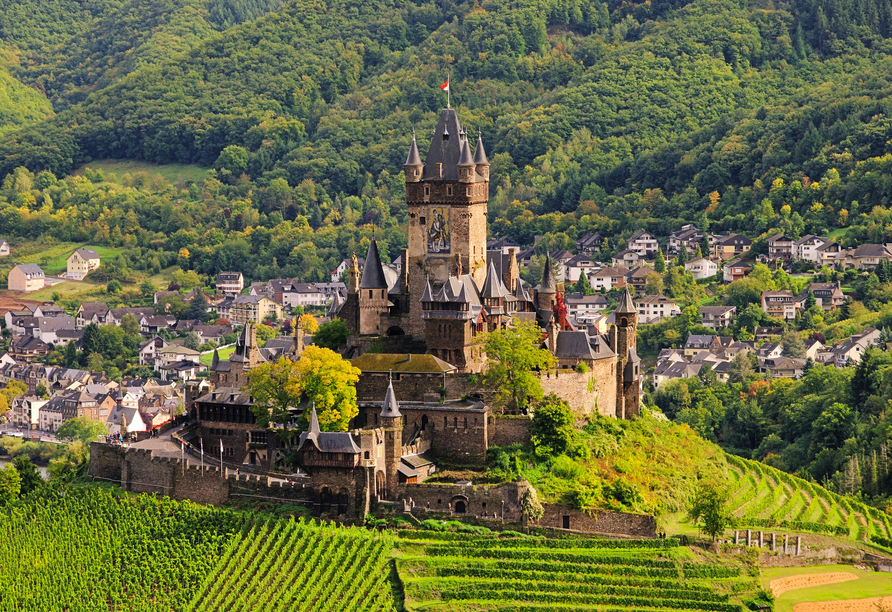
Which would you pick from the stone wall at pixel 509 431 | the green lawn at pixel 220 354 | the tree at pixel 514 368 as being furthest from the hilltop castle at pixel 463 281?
the green lawn at pixel 220 354

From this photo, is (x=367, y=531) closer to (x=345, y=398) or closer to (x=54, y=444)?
(x=345, y=398)

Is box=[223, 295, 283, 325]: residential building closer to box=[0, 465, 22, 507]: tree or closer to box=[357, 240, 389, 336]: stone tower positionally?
box=[0, 465, 22, 507]: tree

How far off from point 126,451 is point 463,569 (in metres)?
22.5

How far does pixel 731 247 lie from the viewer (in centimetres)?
16962

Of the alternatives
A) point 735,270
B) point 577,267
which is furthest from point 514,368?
point 577,267

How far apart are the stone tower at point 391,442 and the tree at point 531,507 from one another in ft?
20.9

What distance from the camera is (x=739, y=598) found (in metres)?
82.4

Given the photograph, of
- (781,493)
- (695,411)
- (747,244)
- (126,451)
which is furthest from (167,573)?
(747,244)

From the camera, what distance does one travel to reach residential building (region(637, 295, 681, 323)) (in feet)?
524

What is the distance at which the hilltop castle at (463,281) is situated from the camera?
317 feet

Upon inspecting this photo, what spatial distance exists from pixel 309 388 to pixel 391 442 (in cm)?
621

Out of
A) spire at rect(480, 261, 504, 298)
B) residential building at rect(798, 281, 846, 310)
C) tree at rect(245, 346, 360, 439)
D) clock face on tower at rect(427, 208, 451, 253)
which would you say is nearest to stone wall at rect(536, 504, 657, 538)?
tree at rect(245, 346, 360, 439)

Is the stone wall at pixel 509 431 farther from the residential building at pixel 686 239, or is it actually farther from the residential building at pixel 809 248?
the residential building at pixel 686 239

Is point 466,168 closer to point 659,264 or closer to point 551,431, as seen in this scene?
point 551,431
